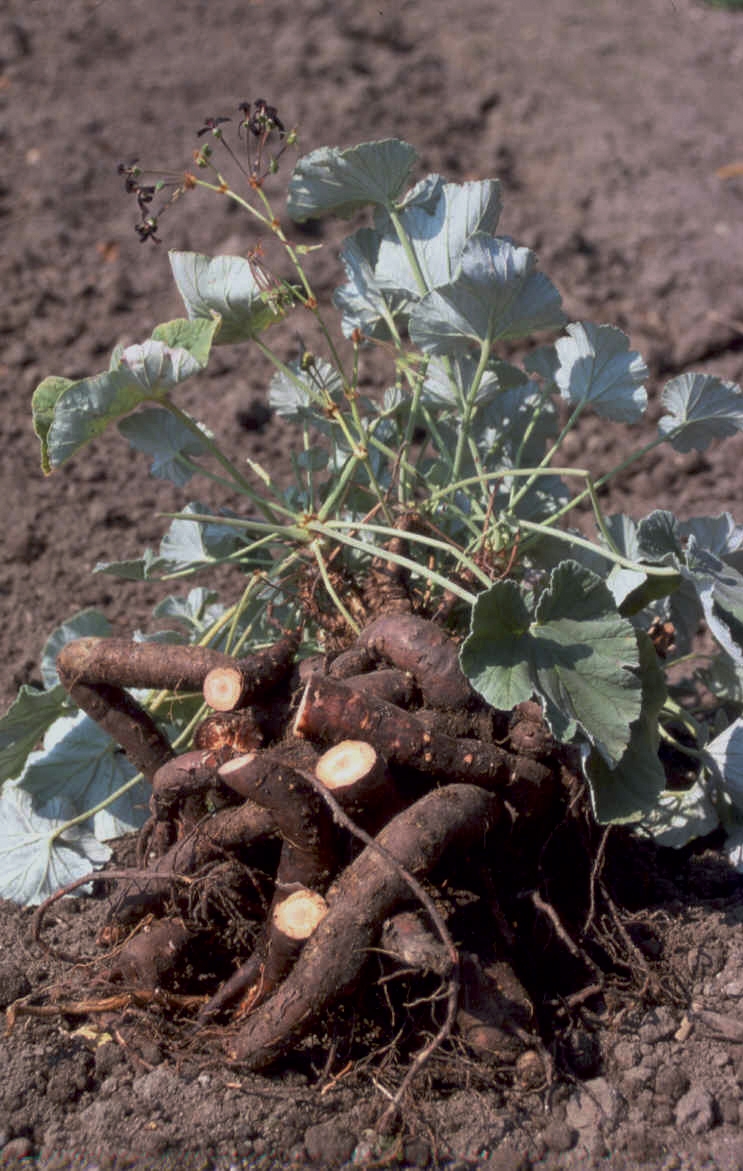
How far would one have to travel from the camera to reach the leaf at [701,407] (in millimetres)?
1656

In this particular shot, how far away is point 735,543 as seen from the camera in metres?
1.73

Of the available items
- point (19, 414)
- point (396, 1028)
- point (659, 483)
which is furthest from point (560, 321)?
point (19, 414)

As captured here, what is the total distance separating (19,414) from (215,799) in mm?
1873

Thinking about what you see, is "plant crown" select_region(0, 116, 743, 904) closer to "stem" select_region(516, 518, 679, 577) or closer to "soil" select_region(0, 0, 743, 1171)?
"stem" select_region(516, 518, 679, 577)

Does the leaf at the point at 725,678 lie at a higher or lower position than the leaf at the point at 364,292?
lower

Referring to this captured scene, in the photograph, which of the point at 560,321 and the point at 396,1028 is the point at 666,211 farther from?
the point at 396,1028

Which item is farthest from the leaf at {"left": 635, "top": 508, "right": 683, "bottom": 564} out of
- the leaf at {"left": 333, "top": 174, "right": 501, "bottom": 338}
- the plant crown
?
the leaf at {"left": 333, "top": 174, "right": 501, "bottom": 338}

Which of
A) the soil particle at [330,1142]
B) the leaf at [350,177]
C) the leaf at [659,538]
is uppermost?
the leaf at [350,177]

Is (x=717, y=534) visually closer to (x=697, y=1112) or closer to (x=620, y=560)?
(x=620, y=560)

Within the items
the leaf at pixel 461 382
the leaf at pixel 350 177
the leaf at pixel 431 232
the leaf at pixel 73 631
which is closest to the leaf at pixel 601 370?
A: the leaf at pixel 461 382

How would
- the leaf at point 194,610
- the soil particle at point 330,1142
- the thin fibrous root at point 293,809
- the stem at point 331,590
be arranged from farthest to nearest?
the leaf at point 194,610, the stem at point 331,590, the thin fibrous root at point 293,809, the soil particle at point 330,1142

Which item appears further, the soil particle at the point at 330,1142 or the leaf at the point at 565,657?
the leaf at the point at 565,657

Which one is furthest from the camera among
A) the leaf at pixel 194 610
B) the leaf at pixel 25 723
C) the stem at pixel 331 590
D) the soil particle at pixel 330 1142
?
the leaf at pixel 194 610

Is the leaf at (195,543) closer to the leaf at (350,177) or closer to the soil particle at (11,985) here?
the leaf at (350,177)
